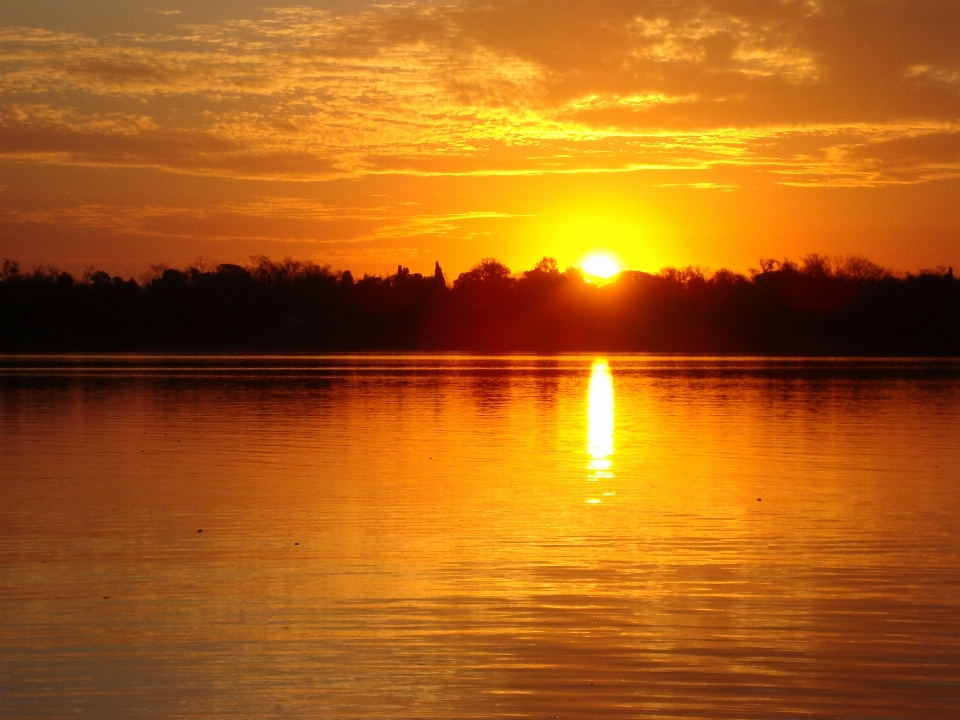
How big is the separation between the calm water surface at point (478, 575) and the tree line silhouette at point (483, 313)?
244 feet

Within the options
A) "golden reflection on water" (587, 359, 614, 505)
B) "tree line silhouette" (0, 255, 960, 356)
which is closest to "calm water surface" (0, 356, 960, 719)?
"golden reflection on water" (587, 359, 614, 505)

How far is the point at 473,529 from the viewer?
33.0ft

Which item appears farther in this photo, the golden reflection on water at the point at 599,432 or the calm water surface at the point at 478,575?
the golden reflection on water at the point at 599,432

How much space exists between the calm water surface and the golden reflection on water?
112 millimetres

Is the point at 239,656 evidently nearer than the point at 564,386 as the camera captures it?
Yes

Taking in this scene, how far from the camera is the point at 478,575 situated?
8.26 metres

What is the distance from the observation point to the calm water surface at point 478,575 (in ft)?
19.3

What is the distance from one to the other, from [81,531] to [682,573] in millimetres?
5077

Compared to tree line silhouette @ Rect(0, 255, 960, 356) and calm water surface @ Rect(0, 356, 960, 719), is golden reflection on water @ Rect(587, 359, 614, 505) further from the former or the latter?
tree line silhouette @ Rect(0, 255, 960, 356)

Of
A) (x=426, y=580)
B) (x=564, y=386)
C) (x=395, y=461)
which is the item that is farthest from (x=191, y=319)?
(x=426, y=580)

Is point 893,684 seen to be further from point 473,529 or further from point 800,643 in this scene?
point 473,529

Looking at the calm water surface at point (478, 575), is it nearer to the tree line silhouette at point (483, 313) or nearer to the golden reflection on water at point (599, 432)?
the golden reflection on water at point (599, 432)

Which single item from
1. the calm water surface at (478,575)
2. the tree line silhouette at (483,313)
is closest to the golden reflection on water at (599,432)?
the calm water surface at (478,575)

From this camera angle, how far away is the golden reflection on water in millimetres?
14016
